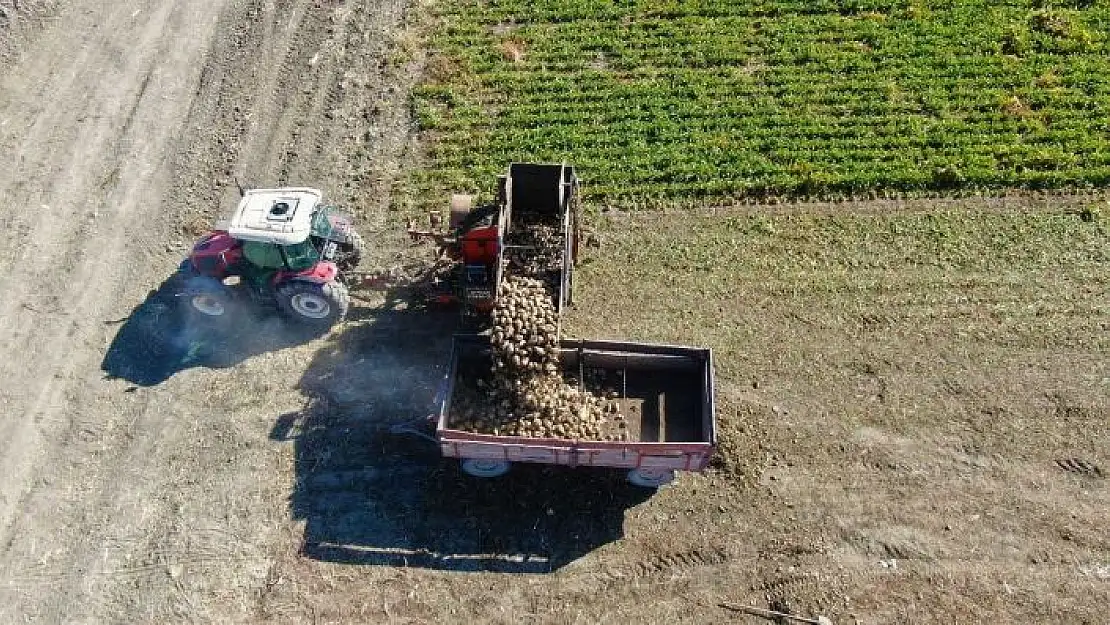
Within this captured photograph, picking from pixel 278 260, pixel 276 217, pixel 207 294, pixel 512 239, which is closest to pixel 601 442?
pixel 512 239

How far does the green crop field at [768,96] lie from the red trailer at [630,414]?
478 centimetres

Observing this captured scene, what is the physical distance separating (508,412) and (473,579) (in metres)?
2.57

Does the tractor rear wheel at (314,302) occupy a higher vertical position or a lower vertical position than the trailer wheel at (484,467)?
higher

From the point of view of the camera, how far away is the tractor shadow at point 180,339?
47.9 ft

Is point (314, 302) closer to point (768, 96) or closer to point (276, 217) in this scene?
point (276, 217)

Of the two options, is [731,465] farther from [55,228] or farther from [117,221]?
[55,228]

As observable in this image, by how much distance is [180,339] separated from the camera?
14977 millimetres

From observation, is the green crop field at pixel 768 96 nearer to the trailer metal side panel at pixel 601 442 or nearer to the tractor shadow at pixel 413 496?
the trailer metal side panel at pixel 601 442

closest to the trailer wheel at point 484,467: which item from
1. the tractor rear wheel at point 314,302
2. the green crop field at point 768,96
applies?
the tractor rear wheel at point 314,302

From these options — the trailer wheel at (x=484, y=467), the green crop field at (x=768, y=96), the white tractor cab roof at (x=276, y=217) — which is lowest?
the trailer wheel at (x=484, y=467)

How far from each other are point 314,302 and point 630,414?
5.99m

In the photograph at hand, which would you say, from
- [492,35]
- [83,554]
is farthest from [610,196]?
[83,554]

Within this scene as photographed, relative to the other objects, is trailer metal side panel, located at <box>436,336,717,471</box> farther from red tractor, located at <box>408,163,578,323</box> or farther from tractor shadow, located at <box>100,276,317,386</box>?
tractor shadow, located at <box>100,276,317,386</box>

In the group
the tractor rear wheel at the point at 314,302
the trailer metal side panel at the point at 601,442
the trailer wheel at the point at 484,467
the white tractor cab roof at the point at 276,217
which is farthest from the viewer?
the tractor rear wheel at the point at 314,302
